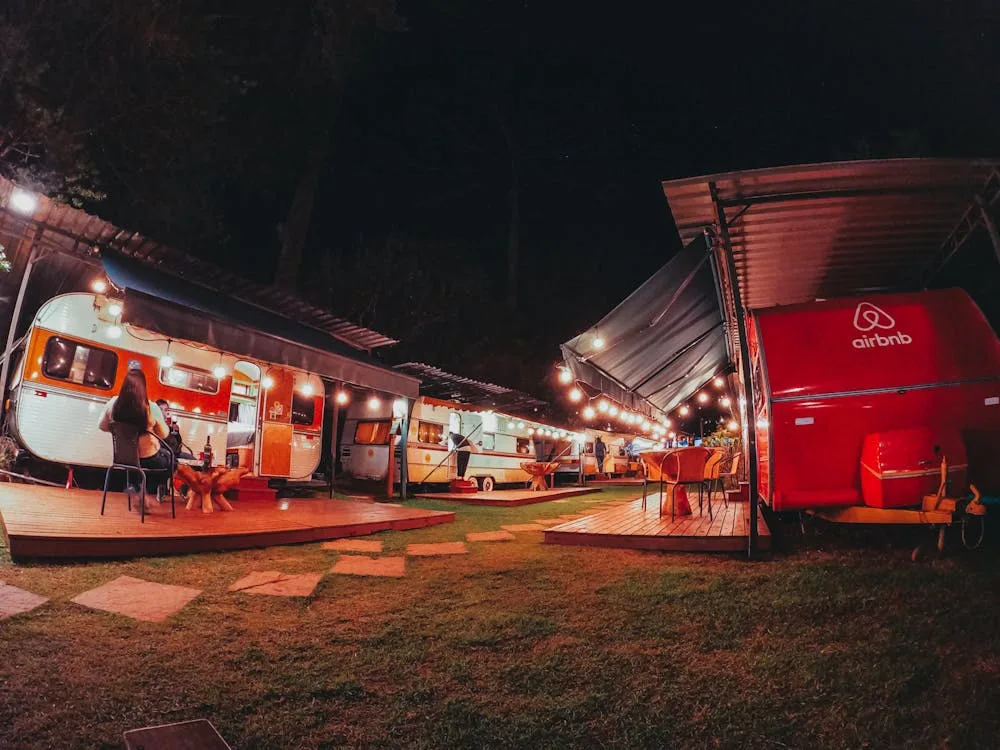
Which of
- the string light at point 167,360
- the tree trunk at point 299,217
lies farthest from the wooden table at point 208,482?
the tree trunk at point 299,217

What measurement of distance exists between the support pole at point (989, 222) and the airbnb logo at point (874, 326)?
1284 mm

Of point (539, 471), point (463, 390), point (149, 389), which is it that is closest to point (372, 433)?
point (463, 390)

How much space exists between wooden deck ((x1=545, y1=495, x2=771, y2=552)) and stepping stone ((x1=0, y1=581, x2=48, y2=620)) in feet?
15.5

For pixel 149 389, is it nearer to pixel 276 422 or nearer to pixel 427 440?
pixel 276 422

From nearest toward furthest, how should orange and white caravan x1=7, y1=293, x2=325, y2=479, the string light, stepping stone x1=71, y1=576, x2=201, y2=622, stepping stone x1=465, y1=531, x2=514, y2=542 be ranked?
stepping stone x1=71, y1=576, x2=201, y2=622 → stepping stone x1=465, y1=531, x2=514, y2=542 → orange and white caravan x1=7, y1=293, x2=325, y2=479 → the string light

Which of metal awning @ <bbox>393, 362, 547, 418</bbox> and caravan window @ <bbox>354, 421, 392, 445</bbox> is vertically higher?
metal awning @ <bbox>393, 362, 547, 418</bbox>

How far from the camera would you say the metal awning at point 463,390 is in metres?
13.6

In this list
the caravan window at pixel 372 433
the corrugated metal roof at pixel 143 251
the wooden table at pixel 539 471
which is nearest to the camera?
the corrugated metal roof at pixel 143 251

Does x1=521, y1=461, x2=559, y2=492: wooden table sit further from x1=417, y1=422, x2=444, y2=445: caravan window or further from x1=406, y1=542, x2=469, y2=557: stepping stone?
x1=406, y1=542, x2=469, y2=557: stepping stone

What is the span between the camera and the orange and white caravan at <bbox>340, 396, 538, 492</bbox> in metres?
13.7

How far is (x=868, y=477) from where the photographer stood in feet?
14.7

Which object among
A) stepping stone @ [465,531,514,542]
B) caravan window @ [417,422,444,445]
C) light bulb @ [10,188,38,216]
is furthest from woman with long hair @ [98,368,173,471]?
caravan window @ [417,422,444,445]

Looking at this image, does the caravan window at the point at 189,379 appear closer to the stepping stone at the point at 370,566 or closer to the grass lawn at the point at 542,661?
the grass lawn at the point at 542,661

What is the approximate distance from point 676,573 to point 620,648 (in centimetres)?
172
